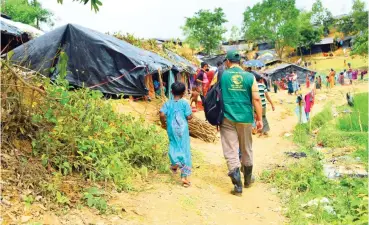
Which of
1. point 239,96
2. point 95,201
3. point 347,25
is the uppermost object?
point 347,25

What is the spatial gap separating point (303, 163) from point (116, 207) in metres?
3.27

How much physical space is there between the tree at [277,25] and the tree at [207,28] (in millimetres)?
11834

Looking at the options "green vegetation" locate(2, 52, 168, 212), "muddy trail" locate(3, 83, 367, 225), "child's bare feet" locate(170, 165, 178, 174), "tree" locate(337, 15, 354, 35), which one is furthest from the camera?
"tree" locate(337, 15, 354, 35)

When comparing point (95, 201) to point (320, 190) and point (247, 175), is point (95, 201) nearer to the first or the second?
point (247, 175)

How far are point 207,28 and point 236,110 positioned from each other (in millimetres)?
40961

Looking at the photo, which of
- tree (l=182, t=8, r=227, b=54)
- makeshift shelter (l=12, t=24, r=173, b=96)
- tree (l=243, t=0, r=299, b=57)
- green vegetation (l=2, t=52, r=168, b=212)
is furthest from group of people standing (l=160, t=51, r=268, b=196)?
tree (l=243, t=0, r=299, b=57)

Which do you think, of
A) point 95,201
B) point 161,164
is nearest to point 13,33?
point 161,164

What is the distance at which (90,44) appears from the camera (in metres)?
9.84

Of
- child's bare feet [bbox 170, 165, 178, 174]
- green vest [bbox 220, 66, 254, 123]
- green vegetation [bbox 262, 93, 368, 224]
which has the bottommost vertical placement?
green vegetation [bbox 262, 93, 368, 224]

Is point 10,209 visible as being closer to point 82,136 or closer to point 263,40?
point 82,136

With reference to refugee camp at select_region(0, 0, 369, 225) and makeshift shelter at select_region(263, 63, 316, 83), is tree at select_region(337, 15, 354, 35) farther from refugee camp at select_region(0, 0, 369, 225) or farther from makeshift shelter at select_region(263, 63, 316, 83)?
refugee camp at select_region(0, 0, 369, 225)

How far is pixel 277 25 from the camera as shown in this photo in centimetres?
5541

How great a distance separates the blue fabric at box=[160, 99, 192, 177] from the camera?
4.59m

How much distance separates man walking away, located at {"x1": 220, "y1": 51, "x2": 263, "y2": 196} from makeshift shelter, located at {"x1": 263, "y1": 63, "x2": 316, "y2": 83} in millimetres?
33300
